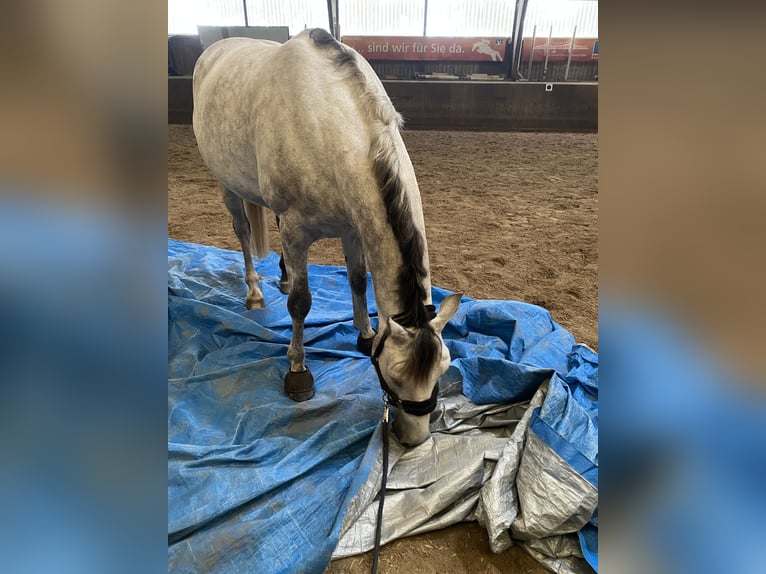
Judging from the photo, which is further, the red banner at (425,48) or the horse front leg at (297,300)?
the red banner at (425,48)

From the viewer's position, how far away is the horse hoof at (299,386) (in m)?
2.29

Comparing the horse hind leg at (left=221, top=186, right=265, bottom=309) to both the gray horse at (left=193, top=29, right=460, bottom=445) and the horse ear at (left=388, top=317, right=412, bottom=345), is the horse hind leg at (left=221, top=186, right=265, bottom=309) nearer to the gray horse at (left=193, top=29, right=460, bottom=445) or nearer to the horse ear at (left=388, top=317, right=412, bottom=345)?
the gray horse at (left=193, top=29, right=460, bottom=445)

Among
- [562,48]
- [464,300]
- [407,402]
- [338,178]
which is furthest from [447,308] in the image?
[562,48]

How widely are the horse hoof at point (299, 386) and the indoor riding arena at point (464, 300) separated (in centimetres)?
6

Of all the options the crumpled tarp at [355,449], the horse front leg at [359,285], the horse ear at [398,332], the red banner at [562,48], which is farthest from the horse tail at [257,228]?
the red banner at [562,48]

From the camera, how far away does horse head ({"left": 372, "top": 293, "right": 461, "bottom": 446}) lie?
5.31ft

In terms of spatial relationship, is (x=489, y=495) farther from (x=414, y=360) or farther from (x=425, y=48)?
(x=425, y=48)

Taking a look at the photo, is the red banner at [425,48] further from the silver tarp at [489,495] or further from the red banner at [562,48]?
the silver tarp at [489,495]
